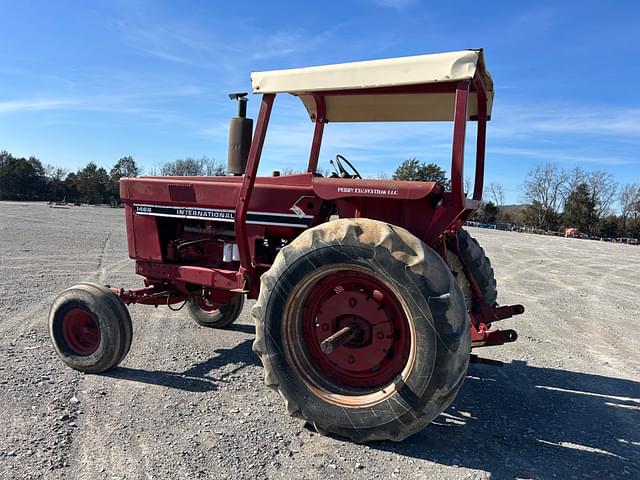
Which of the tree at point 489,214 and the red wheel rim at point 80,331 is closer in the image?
the red wheel rim at point 80,331

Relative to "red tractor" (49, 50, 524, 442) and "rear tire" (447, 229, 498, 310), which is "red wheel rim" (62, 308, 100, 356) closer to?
"red tractor" (49, 50, 524, 442)

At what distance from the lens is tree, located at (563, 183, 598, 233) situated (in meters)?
53.8

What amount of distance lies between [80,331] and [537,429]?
384cm

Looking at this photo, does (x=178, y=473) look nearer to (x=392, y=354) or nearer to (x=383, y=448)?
(x=383, y=448)

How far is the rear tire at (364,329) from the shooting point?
3.01 m

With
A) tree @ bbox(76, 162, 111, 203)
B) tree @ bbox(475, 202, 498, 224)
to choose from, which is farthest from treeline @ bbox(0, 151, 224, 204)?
tree @ bbox(475, 202, 498, 224)

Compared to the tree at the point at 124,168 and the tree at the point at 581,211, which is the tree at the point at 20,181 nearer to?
the tree at the point at 124,168

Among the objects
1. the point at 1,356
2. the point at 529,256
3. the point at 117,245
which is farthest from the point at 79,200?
the point at 1,356

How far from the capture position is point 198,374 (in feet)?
14.4

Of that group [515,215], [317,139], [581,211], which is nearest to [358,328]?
[317,139]

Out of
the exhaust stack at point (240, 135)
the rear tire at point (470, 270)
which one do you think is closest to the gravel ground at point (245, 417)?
the rear tire at point (470, 270)

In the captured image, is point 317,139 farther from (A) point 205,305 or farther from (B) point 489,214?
(B) point 489,214

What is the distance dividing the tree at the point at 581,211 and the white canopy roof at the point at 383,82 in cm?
5621

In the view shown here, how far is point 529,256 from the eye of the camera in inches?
727
